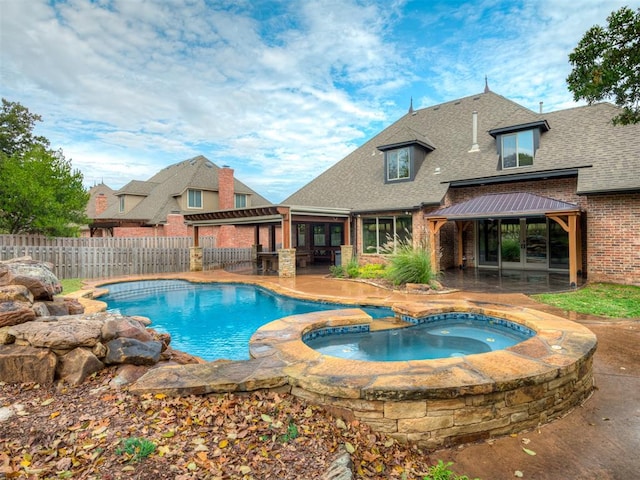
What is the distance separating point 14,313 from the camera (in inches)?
142

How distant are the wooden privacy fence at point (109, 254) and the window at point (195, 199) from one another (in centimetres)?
612

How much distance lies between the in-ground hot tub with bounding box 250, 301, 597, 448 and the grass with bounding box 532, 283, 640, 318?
14.1ft

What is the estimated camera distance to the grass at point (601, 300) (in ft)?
23.6

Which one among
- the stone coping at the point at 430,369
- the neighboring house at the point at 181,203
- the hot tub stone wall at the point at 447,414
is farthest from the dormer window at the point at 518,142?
the neighboring house at the point at 181,203

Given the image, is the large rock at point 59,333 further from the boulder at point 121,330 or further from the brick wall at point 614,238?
the brick wall at point 614,238

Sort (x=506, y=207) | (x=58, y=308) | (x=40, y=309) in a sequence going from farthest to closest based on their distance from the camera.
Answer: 1. (x=506, y=207)
2. (x=58, y=308)
3. (x=40, y=309)

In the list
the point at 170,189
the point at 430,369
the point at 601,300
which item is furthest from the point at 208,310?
the point at 170,189

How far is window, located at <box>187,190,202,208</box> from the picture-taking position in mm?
23875

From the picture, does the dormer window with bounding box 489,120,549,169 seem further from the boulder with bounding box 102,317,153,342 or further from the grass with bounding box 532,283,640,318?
the boulder with bounding box 102,317,153,342

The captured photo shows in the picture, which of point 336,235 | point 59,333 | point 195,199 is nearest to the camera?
point 59,333

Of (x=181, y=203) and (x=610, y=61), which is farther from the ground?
(x=610, y=61)

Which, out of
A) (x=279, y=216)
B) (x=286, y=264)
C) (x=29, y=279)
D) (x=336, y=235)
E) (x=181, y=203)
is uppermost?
(x=181, y=203)

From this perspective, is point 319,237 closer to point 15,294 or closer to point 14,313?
point 15,294

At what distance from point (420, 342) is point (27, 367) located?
516 centimetres
